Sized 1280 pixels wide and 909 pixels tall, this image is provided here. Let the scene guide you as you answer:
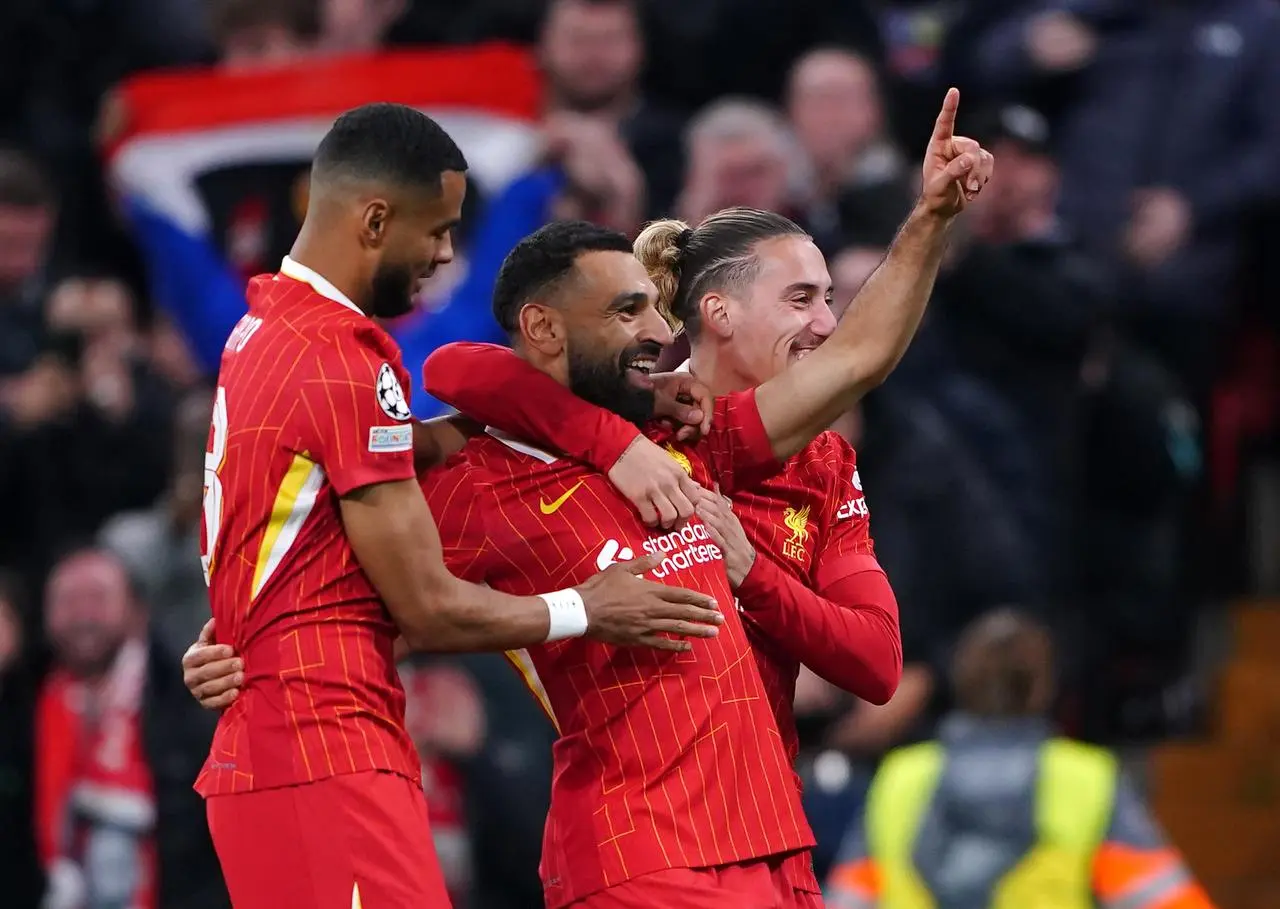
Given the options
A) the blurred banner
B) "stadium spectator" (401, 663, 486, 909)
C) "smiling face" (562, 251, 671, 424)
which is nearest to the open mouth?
"smiling face" (562, 251, 671, 424)

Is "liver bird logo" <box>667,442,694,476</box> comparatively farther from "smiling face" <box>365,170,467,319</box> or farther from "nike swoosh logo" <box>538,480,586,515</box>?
"smiling face" <box>365,170,467,319</box>

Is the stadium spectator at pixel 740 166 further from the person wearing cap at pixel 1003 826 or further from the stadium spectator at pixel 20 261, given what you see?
the stadium spectator at pixel 20 261

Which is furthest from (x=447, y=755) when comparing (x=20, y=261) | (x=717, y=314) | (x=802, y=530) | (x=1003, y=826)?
(x=717, y=314)

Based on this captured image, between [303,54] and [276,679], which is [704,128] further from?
[276,679]

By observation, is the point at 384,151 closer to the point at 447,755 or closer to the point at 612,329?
the point at 612,329

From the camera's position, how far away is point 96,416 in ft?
27.5

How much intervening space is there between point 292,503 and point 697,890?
957mm

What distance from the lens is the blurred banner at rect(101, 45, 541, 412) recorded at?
8484 mm

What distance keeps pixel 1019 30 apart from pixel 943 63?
1.68ft

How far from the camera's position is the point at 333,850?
413 centimetres

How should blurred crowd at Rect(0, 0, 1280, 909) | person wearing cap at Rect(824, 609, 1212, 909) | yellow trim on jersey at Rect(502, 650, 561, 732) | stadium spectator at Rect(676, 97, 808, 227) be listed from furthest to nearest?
stadium spectator at Rect(676, 97, 808, 227) → blurred crowd at Rect(0, 0, 1280, 909) → person wearing cap at Rect(824, 609, 1212, 909) → yellow trim on jersey at Rect(502, 650, 561, 732)

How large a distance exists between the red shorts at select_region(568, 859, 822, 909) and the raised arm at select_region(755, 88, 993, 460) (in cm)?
76

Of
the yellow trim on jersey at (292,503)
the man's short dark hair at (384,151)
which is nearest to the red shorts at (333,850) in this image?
the yellow trim on jersey at (292,503)

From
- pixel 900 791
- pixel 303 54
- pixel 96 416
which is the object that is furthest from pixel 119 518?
pixel 900 791
